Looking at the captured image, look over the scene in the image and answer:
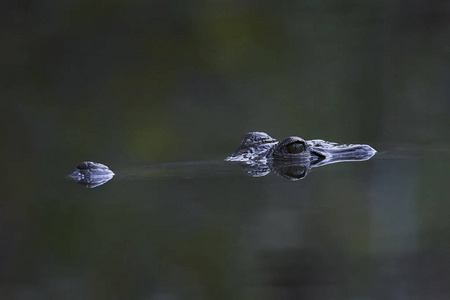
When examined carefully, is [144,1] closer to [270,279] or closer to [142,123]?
[142,123]

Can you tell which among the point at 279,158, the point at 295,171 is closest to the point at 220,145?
the point at 279,158

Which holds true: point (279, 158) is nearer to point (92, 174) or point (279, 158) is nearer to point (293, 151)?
point (293, 151)

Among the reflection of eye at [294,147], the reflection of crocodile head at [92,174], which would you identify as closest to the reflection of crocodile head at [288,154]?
the reflection of eye at [294,147]

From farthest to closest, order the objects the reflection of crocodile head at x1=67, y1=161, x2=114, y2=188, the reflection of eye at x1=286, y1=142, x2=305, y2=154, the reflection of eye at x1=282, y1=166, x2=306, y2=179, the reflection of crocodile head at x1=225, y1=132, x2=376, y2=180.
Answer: the reflection of eye at x1=286, y1=142, x2=305, y2=154 < the reflection of crocodile head at x1=225, y1=132, x2=376, y2=180 < the reflection of crocodile head at x1=67, y1=161, x2=114, y2=188 < the reflection of eye at x1=282, y1=166, x2=306, y2=179

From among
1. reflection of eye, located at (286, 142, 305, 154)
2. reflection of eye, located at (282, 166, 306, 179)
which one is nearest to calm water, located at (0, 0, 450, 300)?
reflection of eye, located at (282, 166, 306, 179)

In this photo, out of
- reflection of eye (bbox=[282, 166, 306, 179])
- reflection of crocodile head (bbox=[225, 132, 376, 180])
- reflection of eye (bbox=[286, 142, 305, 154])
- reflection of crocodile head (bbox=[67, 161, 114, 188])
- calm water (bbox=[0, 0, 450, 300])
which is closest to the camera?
calm water (bbox=[0, 0, 450, 300])

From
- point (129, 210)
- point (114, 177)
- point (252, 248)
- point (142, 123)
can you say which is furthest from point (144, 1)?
point (252, 248)

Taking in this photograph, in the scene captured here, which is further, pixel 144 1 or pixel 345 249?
pixel 144 1

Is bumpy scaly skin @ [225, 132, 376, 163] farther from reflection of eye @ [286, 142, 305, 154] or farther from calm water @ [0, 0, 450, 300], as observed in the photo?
calm water @ [0, 0, 450, 300]
